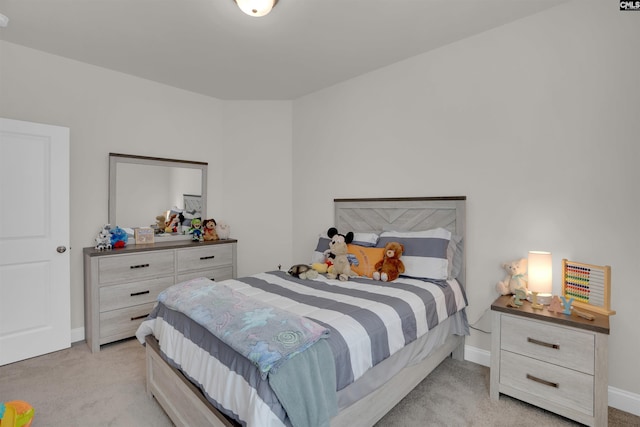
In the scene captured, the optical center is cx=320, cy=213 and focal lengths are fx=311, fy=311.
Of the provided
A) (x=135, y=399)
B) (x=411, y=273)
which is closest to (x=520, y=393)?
(x=411, y=273)

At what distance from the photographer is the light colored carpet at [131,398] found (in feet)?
6.22

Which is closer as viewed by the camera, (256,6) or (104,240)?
(256,6)

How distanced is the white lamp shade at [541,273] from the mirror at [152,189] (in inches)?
137

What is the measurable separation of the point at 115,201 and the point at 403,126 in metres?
3.06

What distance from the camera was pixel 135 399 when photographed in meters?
2.09

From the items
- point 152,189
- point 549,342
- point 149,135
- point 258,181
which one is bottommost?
point 549,342

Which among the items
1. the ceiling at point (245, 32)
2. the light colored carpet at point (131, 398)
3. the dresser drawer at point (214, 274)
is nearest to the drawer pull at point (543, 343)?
the light colored carpet at point (131, 398)

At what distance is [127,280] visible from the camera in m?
2.97

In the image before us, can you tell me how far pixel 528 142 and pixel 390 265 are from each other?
140 centimetres

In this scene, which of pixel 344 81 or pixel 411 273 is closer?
pixel 411 273

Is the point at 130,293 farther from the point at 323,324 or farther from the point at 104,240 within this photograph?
the point at 323,324

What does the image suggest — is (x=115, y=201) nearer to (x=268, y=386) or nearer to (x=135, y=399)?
(x=135, y=399)

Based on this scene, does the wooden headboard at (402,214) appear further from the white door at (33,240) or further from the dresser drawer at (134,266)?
the white door at (33,240)

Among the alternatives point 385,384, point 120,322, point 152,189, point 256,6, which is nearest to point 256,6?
point 256,6
